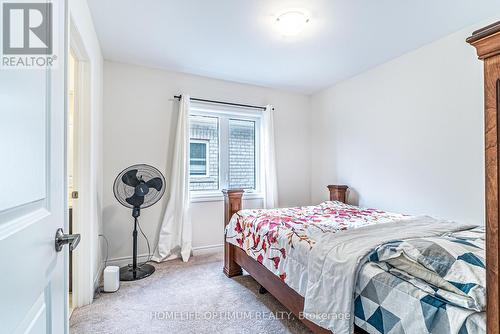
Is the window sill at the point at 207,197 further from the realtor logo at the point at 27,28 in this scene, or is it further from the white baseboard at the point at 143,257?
the realtor logo at the point at 27,28

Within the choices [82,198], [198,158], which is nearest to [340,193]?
[198,158]

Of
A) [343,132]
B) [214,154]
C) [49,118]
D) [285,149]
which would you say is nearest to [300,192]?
[285,149]

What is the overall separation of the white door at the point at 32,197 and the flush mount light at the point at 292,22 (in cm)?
164

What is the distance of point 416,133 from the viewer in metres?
2.59

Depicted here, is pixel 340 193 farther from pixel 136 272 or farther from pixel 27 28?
pixel 27 28

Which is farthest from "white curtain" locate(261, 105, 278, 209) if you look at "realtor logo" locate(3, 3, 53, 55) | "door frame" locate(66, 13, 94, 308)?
"realtor logo" locate(3, 3, 53, 55)

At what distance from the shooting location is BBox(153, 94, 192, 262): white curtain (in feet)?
9.99

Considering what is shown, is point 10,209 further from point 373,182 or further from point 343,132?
point 343,132

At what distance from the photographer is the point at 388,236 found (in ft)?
5.12

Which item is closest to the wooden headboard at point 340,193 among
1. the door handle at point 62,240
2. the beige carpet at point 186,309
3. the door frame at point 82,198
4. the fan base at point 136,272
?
the beige carpet at point 186,309

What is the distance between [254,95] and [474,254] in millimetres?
3132

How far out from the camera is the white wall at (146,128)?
2.87m

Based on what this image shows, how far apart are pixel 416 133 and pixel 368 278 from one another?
199cm

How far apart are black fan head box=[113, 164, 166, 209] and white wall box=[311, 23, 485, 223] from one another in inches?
95.1
